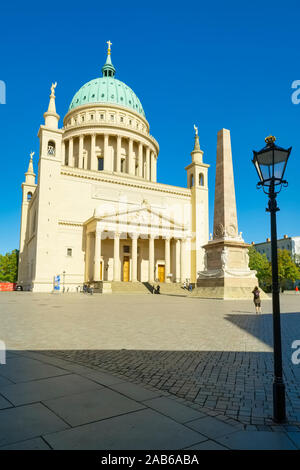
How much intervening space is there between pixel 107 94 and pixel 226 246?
58139 millimetres

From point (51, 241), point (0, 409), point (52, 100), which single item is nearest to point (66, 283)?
point (51, 241)

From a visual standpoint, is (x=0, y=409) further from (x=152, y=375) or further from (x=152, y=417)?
(x=152, y=375)

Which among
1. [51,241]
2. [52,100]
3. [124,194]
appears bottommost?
[51,241]

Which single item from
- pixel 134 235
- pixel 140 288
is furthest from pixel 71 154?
pixel 140 288

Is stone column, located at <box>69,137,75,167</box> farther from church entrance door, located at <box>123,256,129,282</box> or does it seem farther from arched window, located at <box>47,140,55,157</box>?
church entrance door, located at <box>123,256,129,282</box>

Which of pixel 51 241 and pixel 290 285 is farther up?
pixel 51 241

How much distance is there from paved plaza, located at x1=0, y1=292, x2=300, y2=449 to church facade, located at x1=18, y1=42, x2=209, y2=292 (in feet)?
122

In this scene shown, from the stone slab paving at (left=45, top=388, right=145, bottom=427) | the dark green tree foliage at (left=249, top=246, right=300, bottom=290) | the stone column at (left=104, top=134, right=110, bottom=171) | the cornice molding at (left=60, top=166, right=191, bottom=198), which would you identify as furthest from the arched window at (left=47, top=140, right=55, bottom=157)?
the stone slab paving at (left=45, top=388, right=145, bottom=427)

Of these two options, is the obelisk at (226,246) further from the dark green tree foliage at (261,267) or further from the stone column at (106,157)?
the dark green tree foliage at (261,267)

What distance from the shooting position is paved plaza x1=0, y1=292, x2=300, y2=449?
3.39 meters

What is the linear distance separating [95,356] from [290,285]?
3693 inches

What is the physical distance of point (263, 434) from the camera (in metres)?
3.55

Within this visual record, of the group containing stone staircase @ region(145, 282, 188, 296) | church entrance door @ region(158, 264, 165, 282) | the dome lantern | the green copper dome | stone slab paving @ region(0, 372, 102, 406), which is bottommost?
stone staircase @ region(145, 282, 188, 296)

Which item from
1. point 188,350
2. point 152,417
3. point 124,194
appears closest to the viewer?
point 152,417
